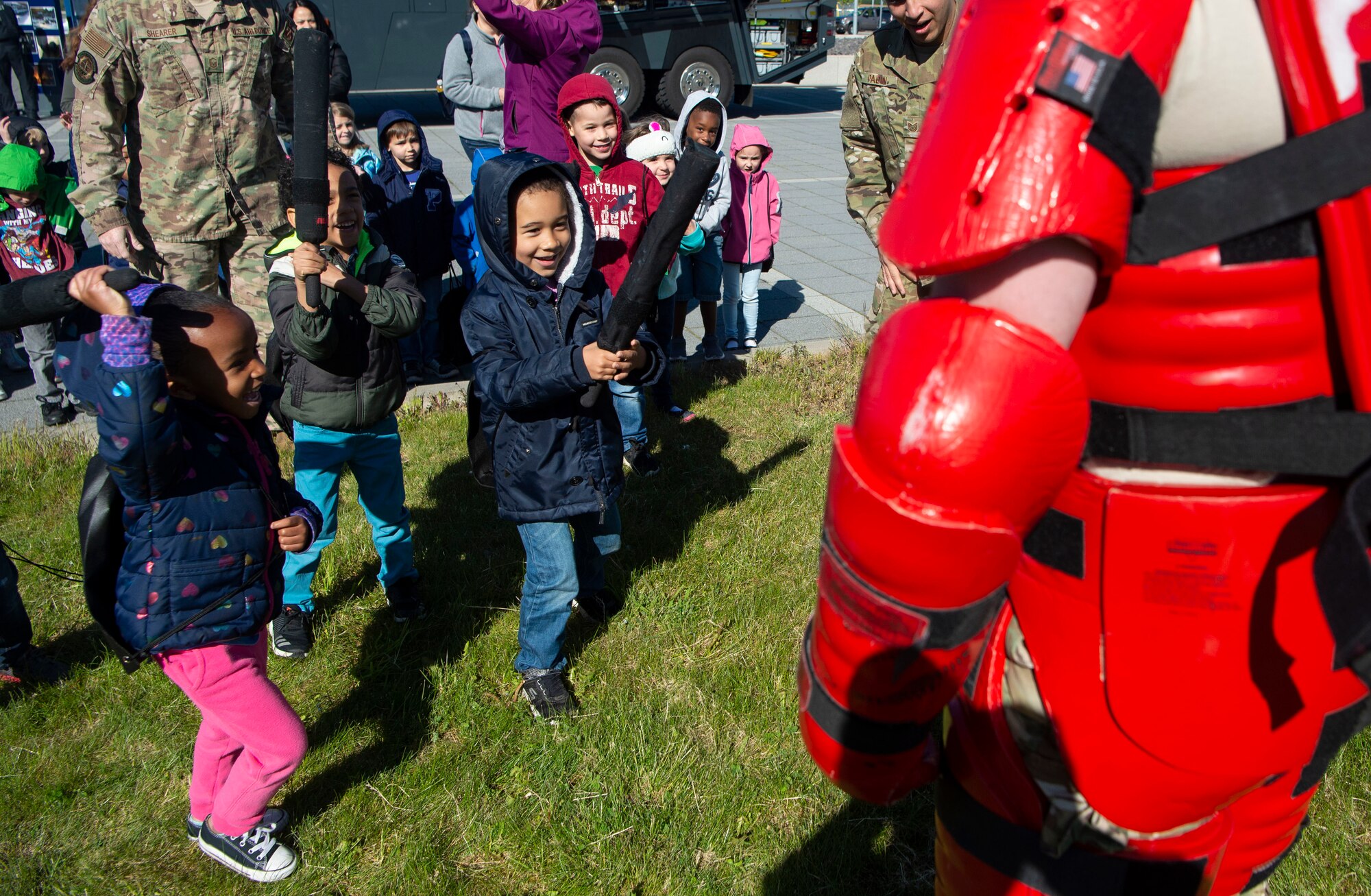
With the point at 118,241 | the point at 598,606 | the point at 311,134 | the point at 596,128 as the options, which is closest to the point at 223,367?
the point at 311,134

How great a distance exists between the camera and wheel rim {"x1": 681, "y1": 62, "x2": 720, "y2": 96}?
14.6 m

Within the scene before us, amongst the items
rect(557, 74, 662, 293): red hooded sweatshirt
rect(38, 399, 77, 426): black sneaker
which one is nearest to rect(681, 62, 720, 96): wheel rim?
rect(557, 74, 662, 293): red hooded sweatshirt

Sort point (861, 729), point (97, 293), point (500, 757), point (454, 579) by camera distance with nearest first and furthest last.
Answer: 1. point (861, 729)
2. point (97, 293)
3. point (500, 757)
4. point (454, 579)

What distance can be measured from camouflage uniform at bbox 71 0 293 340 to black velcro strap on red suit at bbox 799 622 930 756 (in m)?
4.18

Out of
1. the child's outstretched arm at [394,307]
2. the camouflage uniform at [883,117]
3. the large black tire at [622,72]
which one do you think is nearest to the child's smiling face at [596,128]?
the camouflage uniform at [883,117]

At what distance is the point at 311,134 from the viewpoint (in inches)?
91.4

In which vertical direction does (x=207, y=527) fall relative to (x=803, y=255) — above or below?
above

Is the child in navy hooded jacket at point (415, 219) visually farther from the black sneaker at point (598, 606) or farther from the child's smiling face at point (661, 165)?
the black sneaker at point (598, 606)

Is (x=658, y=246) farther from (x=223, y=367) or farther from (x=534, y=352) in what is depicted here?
(x=223, y=367)

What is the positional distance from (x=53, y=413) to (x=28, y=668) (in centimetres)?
253

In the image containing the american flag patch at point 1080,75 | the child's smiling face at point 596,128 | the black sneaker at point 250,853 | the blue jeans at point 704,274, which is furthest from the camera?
the blue jeans at point 704,274

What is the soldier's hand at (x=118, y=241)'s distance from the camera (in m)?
4.12

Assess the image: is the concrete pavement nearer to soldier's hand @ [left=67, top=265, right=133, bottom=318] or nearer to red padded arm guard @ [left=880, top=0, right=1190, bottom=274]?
soldier's hand @ [left=67, top=265, right=133, bottom=318]

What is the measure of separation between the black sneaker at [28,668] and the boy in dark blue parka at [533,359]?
1.66 m
